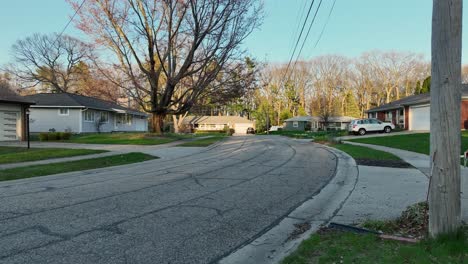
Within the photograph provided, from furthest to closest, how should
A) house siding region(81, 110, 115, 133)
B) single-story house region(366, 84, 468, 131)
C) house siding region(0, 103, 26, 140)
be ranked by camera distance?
house siding region(81, 110, 115, 133) < single-story house region(366, 84, 468, 131) < house siding region(0, 103, 26, 140)

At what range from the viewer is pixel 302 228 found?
17.7 ft

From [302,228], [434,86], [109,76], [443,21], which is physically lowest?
[302,228]

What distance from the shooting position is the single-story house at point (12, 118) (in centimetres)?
2562

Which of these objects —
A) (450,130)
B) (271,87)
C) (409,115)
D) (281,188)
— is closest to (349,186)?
(281,188)

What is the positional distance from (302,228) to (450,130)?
2.51m

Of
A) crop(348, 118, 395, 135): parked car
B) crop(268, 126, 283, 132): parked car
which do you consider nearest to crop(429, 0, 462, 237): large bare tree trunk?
crop(348, 118, 395, 135): parked car

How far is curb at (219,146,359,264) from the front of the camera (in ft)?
14.0

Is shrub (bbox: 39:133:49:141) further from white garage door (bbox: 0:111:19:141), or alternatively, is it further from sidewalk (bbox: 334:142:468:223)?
sidewalk (bbox: 334:142:468:223)

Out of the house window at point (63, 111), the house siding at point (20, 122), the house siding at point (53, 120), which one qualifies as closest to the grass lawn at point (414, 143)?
the house siding at point (20, 122)

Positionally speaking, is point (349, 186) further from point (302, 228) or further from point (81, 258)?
point (81, 258)

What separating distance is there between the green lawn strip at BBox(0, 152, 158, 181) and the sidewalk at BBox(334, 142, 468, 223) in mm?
9543

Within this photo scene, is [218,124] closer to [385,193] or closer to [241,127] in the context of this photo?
[241,127]

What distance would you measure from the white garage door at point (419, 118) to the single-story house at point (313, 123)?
26856mm

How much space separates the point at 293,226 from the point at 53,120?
36077 millimetres
